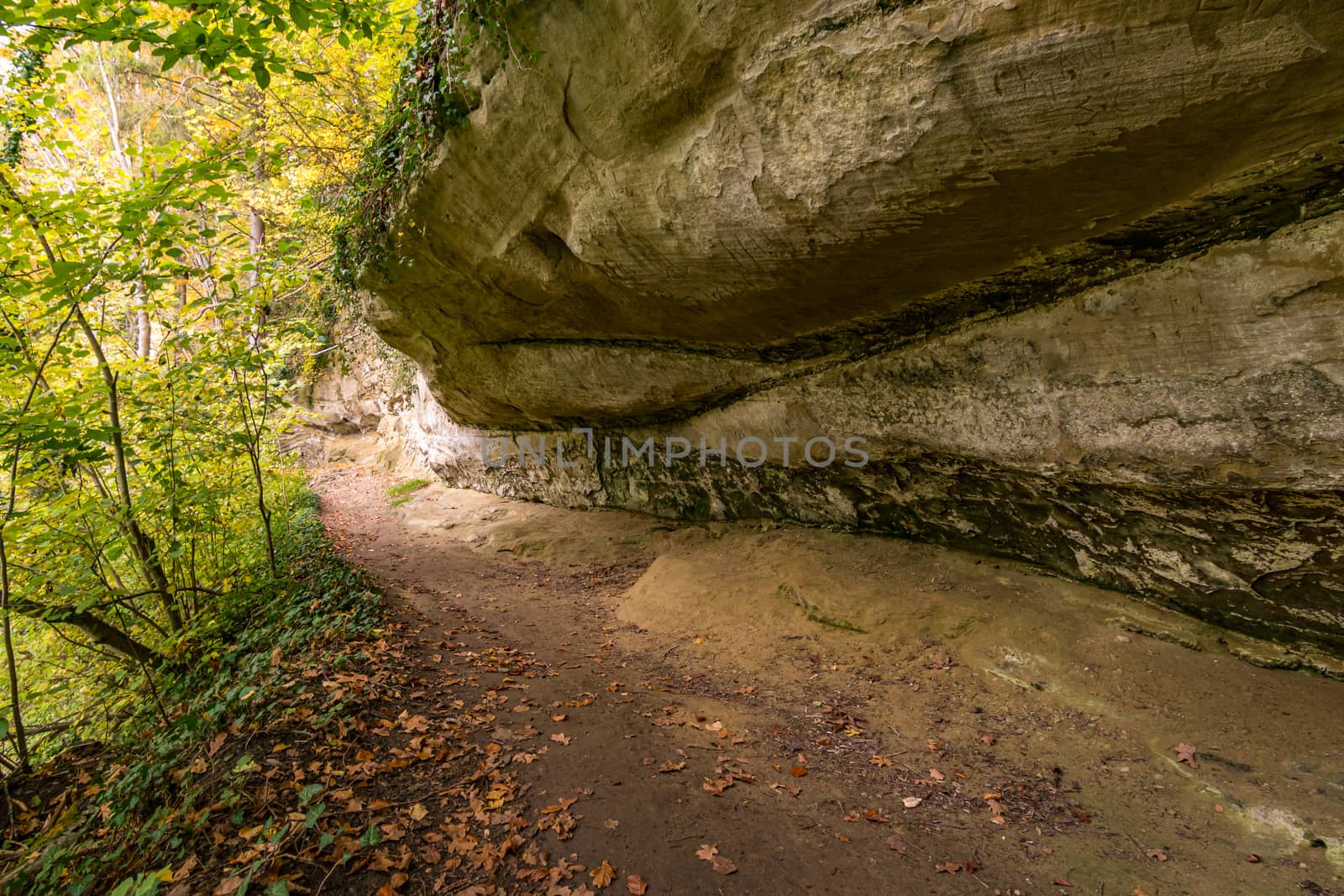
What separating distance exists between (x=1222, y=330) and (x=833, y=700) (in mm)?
3893

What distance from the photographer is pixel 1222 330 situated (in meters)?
3.65

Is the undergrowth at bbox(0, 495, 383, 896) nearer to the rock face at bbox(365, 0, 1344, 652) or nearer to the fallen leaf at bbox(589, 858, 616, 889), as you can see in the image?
the fallen leaf at bbox(589, 858, 616, 889)

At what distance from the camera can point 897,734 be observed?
4.29 metres

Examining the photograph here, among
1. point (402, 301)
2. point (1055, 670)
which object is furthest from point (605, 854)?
point (402, 301)

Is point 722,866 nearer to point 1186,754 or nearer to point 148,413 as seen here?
point 1186,754

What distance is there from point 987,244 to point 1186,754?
146 inches

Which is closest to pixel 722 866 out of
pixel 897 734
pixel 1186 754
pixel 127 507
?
pixel 897 734

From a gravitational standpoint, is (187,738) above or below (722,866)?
above

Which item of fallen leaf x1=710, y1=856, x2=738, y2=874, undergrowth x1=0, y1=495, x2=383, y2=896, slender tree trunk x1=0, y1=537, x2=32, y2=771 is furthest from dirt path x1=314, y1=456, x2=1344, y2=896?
slender tree trunk x1=0, y1=537, x2=32, y2=771

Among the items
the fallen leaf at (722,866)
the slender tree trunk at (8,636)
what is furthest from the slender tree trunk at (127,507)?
the fallen leaf at (722,866)

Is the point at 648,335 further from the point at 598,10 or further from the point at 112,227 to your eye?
the point at 112,227

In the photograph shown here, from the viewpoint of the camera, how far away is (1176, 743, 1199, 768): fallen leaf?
357 centimetres

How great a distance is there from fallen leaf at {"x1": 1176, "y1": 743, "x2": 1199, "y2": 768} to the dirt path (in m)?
0.03

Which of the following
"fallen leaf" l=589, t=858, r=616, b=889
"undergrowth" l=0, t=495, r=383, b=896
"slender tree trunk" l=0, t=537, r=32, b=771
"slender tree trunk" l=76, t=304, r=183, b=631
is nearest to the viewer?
"fallen leaf" l=589, t=858, r=616, b=889
